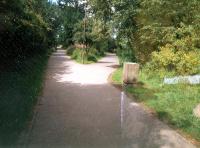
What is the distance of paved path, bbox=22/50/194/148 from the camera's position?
899cm

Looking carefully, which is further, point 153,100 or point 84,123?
point 153,100

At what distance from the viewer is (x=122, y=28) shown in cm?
2869

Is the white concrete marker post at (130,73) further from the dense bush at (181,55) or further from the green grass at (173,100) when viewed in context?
the dense bush at (181,55)

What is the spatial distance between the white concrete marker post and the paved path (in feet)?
9.22

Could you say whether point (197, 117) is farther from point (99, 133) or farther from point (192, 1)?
point (192, 1)

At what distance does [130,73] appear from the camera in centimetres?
2008

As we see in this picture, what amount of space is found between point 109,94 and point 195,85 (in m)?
4.05

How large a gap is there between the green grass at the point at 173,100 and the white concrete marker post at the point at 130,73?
507mm

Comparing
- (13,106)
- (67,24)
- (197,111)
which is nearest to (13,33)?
(13,106)

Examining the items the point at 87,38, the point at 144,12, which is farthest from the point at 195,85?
the point at 87,38

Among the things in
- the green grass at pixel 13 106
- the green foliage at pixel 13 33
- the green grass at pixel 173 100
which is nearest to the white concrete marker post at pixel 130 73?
the green grass at pixel 173 100

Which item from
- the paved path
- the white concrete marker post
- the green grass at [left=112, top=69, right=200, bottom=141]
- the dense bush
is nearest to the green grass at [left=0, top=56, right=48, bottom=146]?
the paved path

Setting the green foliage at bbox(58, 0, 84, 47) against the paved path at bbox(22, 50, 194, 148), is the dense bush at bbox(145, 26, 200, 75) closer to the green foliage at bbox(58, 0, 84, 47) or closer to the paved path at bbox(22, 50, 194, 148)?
the paved path at bbox(22, 50, 194, 148)

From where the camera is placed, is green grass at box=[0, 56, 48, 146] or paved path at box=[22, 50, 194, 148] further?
green grass at box=[0, 56, 48, 146]
